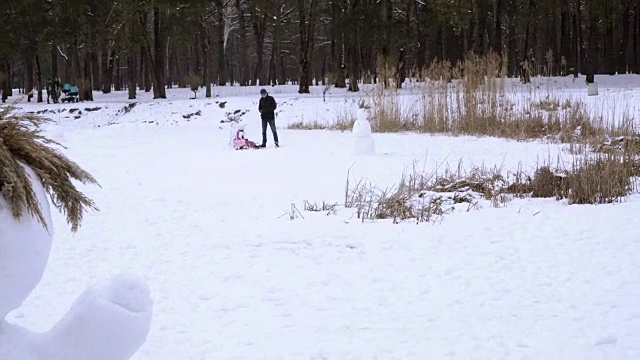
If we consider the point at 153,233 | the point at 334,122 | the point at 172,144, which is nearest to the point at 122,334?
the point at 153,233

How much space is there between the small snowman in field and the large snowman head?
10.6m

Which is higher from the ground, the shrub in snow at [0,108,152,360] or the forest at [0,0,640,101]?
the forest at [0,0,640,101]

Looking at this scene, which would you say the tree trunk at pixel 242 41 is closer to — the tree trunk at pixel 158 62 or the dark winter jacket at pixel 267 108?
the tree trunk at pixel 158 62

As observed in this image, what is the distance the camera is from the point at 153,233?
643 cm

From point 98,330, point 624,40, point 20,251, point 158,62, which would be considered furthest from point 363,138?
point 624,40

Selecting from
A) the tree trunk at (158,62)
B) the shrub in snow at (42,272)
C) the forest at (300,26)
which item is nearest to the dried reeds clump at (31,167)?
the shrub in snow at (42,272)

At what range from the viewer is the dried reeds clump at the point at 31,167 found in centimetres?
160

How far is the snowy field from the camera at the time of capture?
143 inches

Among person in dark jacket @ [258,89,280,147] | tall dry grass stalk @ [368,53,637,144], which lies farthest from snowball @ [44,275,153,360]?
person in dark jacket @ [258,89,280,147]

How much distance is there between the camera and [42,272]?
67.4 inches

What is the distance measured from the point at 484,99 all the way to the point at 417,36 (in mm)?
21585

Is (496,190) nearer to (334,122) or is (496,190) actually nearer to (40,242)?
(40,242)

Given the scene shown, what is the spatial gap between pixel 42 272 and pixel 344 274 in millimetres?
3413

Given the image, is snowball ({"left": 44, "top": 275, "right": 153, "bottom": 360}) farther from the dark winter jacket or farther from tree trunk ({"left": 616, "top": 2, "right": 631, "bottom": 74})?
tree trunk ({"left": 616, "top": 2, "right": 631, "bottom": 74})
